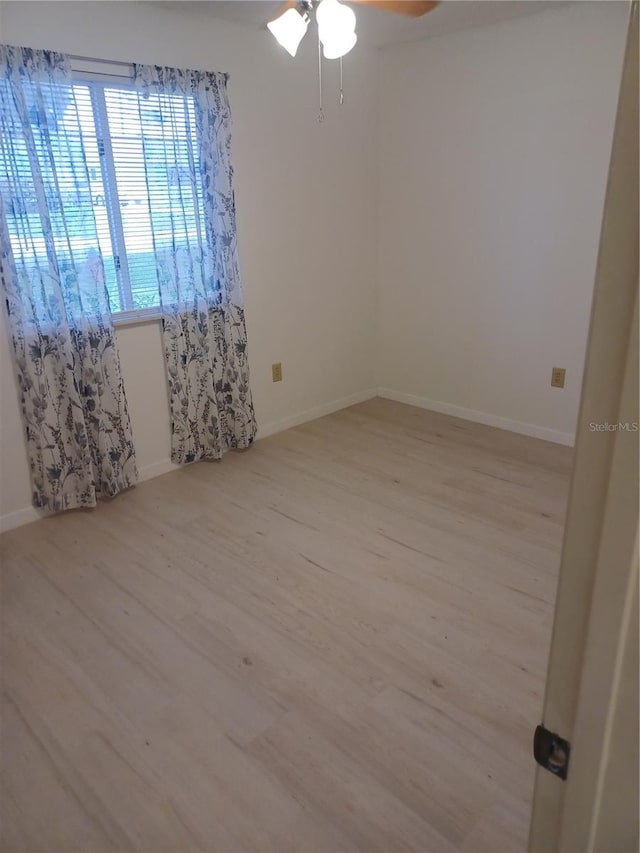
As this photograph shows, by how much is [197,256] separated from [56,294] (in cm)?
79

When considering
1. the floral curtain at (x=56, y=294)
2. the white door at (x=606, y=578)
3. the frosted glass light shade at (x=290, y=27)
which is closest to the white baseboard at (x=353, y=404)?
the floral curtain at (x=56, y=294)

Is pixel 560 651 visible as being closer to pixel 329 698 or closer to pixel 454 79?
pixel 329 698

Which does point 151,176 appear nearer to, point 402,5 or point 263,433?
point 402,5

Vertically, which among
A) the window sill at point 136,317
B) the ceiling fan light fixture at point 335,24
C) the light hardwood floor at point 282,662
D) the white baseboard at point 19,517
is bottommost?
the light hardwood floor at point 282,662

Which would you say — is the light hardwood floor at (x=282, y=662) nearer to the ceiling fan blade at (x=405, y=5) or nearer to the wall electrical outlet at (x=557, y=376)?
the wall electrical outlet at (x=557, y=376)

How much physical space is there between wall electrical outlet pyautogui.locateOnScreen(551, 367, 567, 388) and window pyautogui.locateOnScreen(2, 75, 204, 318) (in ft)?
7.16

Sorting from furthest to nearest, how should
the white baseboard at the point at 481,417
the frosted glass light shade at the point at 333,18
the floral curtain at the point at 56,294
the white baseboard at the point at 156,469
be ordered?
the white baseboard at the point at 481,417 → the white baseboard at the point at 156,469 → the floral curtain at the point at 56,294 → the frosted glass light shade at the point at 333,18

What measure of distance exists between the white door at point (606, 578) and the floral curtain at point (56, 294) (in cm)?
266

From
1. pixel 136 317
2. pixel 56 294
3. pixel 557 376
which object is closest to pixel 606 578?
pixel 56 294

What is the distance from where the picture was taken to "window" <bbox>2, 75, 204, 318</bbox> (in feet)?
8.70

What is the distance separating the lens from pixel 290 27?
203cm

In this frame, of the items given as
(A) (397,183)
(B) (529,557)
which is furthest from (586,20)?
(B) (529,557)

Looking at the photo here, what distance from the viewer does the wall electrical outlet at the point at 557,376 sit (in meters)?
3.54

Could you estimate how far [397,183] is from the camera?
4.00 m
